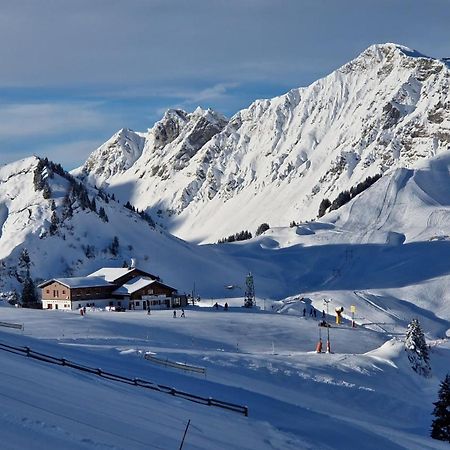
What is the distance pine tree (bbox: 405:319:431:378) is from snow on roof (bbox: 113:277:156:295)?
3297 centimetres

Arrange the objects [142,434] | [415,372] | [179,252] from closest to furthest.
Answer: [142,434] → [415,372] → [179,252]

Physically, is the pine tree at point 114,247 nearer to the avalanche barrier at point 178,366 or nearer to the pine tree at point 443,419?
the avalanche barrier at point 178,366

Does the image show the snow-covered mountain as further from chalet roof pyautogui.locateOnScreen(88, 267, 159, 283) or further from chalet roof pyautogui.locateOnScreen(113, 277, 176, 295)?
chalet roof pyautogui.locateOnScreen(113, 277, 176, 295)

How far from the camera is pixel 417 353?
167 feet

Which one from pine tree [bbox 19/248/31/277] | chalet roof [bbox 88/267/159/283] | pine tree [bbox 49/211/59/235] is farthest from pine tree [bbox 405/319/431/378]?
pine tree [bbox 49/211/59/235]

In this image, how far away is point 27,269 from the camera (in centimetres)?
9469

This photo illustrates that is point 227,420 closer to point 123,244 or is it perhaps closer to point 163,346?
point 163,346

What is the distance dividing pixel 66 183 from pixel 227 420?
9776 cm

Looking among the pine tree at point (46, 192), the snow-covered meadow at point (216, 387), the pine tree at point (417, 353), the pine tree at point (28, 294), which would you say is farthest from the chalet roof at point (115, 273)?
the pine tree at point (417, 353)

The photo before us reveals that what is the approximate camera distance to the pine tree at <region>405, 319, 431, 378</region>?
163ft

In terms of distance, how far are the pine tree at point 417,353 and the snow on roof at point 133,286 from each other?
33.0 m

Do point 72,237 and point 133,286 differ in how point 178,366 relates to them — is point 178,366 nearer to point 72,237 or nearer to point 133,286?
point 133,286

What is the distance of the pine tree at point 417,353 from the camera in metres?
49.6

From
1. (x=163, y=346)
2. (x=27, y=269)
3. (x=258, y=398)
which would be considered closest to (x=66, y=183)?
(x=27, y=269)
